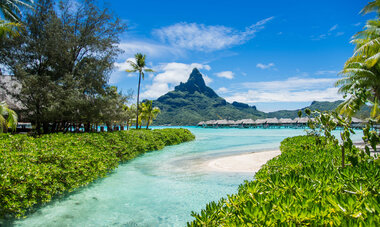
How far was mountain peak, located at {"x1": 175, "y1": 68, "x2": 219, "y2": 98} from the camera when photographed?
184000 mm

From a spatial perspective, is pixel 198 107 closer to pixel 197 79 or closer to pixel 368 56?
pixel 197 79

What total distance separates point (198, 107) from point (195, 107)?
401 centimetres

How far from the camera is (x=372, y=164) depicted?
10.6ft

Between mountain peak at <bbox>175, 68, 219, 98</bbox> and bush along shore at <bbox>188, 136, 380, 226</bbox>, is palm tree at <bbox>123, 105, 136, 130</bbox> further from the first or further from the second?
mountain peak at <bbox>175, 68, 219, 98</bbox>

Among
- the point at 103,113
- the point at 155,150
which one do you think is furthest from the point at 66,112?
the point at 155,150

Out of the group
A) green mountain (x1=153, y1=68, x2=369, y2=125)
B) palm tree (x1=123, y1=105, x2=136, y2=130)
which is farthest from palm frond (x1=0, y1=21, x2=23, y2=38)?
green mountain (x1=153, y1=68, x2=369, y2=125)

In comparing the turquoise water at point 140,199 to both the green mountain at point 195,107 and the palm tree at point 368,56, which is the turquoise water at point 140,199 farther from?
the green mountain at point 195,107

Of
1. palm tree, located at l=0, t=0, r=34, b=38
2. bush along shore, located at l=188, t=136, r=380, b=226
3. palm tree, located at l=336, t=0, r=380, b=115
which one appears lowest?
bush along shore, located at l=188, t=136, r=380, b=226

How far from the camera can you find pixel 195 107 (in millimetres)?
152125

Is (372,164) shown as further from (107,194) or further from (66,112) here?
(66,112)

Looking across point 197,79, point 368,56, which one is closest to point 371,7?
point 368,56

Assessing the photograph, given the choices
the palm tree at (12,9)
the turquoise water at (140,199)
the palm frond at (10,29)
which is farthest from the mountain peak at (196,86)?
the turquoise water at (140,199)

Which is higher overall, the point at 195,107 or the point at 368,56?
the point at 195,107

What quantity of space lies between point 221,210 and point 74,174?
6570 mm
